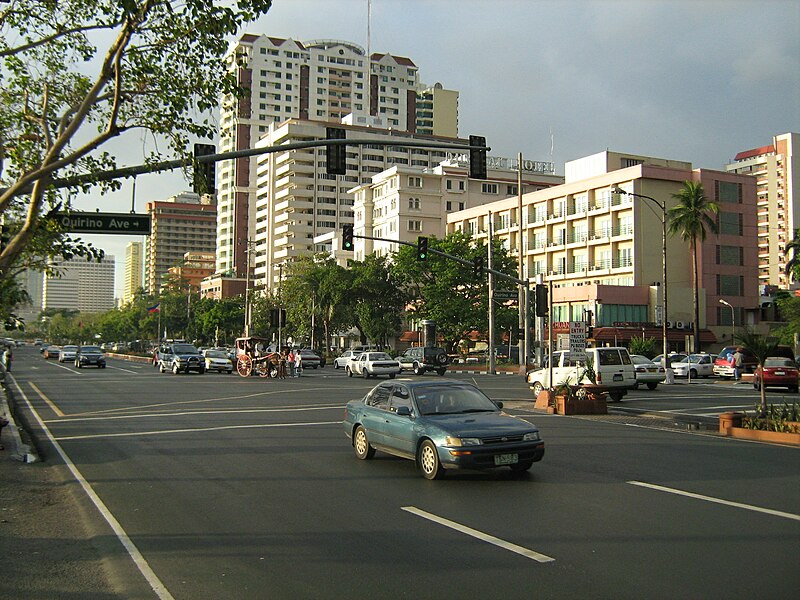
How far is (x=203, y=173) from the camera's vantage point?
13.6 metres

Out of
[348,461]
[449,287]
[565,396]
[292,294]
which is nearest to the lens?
[348,461]

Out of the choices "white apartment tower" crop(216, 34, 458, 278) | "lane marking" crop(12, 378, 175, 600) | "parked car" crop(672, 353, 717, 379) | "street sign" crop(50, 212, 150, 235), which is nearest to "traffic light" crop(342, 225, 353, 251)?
"street sign" crop(50, 212, 150, 235)

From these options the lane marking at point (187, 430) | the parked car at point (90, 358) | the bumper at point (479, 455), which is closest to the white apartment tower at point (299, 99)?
the parked car at point (90, 358)

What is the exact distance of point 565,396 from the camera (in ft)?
74.9

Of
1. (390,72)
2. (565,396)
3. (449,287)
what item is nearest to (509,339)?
(449,287)

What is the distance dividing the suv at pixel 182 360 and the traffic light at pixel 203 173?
35.3 metres

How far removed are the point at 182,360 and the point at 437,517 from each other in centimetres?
4161

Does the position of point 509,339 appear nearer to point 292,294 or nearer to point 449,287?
point 449,287

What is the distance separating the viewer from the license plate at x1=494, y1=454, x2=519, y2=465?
36.1ft

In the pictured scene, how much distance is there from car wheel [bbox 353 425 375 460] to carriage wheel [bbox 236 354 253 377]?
32643 mm

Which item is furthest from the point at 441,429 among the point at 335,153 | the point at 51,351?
the point at 51,351

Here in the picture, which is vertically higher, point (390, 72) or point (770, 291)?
point (390, 72)

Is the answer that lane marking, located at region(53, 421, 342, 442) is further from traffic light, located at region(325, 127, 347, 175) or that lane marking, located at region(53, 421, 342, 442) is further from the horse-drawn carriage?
the horse-drawn carriage

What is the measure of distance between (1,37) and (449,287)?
5801 centimetres
